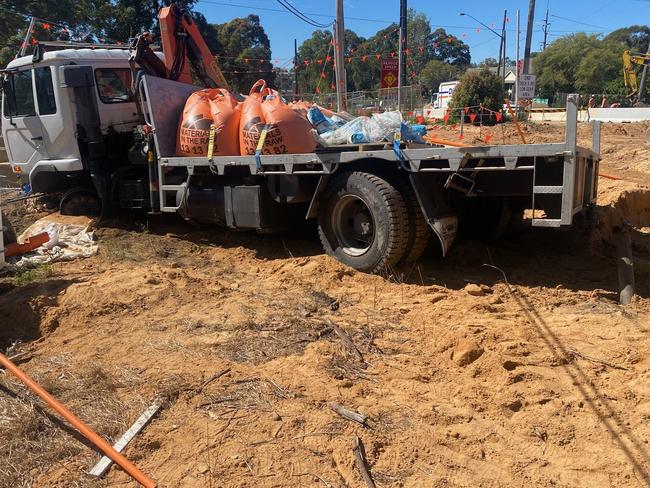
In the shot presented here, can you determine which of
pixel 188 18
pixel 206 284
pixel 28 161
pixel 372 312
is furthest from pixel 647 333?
pixel 28 161

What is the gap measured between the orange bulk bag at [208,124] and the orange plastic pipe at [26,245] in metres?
2.00

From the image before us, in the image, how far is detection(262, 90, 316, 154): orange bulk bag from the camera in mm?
6152

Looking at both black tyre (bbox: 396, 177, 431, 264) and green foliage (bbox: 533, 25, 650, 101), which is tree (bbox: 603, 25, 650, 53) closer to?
green foliage (bbox: 533, 25, 650, 101)

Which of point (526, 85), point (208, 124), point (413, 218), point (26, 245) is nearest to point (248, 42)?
point (526, 85)

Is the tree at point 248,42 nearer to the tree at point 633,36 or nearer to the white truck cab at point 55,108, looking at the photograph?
the white truck cab at point 55,108

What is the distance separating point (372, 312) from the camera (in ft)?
15.8

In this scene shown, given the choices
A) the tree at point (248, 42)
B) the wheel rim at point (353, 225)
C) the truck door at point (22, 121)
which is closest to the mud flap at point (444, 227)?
the wheel rim at point (353, 225)

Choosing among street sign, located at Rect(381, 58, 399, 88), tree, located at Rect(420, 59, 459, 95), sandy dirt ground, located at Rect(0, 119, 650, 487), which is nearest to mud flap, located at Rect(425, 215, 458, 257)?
sandy dirt ground, located at Rect(0, 119, 650, 487)

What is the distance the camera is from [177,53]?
8133mm

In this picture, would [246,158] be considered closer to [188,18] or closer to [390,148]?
[390,148]

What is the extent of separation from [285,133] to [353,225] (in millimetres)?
1279

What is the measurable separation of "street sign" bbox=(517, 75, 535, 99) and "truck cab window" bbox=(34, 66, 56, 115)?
45.4 ft

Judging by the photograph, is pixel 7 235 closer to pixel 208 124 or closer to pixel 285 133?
pixel 208 124

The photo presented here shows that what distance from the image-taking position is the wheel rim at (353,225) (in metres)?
5.86
